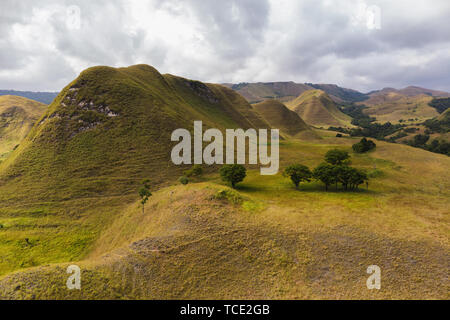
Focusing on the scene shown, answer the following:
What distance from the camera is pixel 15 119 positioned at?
15462 centimetres

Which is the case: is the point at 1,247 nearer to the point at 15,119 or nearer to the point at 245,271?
the point at 245,271

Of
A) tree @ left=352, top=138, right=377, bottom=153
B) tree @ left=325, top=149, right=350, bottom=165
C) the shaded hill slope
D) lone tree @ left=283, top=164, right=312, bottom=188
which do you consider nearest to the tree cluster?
lone tree @ left=283, top=164, right=312, bottom=188

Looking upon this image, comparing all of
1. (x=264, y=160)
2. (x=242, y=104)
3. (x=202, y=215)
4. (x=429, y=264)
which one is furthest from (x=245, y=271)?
(x=242, y=104)

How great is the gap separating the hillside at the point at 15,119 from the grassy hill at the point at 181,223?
105 meters

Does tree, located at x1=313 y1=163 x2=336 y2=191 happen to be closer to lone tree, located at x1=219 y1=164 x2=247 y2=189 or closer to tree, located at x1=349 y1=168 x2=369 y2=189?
tree, located at x1=349 y1=168 x2=369 y2=189

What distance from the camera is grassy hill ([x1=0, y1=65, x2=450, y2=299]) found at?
67.9 ft

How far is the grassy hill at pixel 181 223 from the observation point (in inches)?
814

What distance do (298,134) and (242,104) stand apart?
55.3m

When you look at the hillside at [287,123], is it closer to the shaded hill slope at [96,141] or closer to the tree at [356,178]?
the shaded hill slope at [96,141]

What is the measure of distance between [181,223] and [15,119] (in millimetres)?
204094

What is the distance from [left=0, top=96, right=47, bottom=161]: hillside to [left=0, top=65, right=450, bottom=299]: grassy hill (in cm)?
10502

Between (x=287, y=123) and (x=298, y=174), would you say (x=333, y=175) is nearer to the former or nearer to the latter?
(x=298, y=174)

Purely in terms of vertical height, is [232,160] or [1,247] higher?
[232,160]

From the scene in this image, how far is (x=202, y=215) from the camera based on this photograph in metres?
30.7
